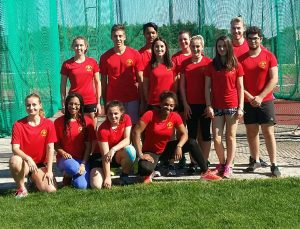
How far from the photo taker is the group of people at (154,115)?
6.11m

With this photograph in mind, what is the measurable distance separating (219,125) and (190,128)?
390 millimetres

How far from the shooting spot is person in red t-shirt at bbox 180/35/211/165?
21.5 feet

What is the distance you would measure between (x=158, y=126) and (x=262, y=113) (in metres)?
1.18

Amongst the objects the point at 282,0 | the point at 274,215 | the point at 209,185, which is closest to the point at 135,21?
the point at 282,0

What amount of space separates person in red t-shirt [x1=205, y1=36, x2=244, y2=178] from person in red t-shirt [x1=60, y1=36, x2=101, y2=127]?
1.37 metres

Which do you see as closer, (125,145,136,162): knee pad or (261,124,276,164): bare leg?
(125,145,136,162): knee pad

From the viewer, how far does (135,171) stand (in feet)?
21.5

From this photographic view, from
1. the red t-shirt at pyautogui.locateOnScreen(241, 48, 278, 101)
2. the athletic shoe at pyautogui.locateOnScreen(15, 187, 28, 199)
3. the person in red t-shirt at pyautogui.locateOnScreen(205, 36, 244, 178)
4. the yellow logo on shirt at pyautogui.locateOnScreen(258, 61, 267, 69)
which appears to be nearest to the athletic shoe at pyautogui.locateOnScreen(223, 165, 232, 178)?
the person in red t-shirt at pyautogui.locateOnScreen(205, 36, 244, 178)

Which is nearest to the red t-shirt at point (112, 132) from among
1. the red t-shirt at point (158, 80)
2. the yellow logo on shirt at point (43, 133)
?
the red t-shirt at point (158, 80)

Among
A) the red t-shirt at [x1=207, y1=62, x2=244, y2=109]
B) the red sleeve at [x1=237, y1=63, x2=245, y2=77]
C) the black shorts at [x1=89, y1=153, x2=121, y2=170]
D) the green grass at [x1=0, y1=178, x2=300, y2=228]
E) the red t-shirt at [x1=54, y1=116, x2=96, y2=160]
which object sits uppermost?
the red sleeve at [x1=237, y1=63, x2=245, y2=77]

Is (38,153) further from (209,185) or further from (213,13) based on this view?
(213,13)

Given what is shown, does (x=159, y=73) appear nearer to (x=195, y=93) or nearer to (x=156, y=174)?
(x=195, y=93)

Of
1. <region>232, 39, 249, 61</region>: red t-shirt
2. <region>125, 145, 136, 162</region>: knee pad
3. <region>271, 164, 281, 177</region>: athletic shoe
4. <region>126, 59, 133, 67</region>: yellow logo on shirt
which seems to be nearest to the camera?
<region>125, 145, 136, 162</region>: knee pad

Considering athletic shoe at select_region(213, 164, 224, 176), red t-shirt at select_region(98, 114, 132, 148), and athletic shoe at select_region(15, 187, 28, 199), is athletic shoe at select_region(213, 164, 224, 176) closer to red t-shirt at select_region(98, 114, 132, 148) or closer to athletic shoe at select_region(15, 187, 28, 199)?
red t-shirt at select_region(98, 114, 132, 148)
